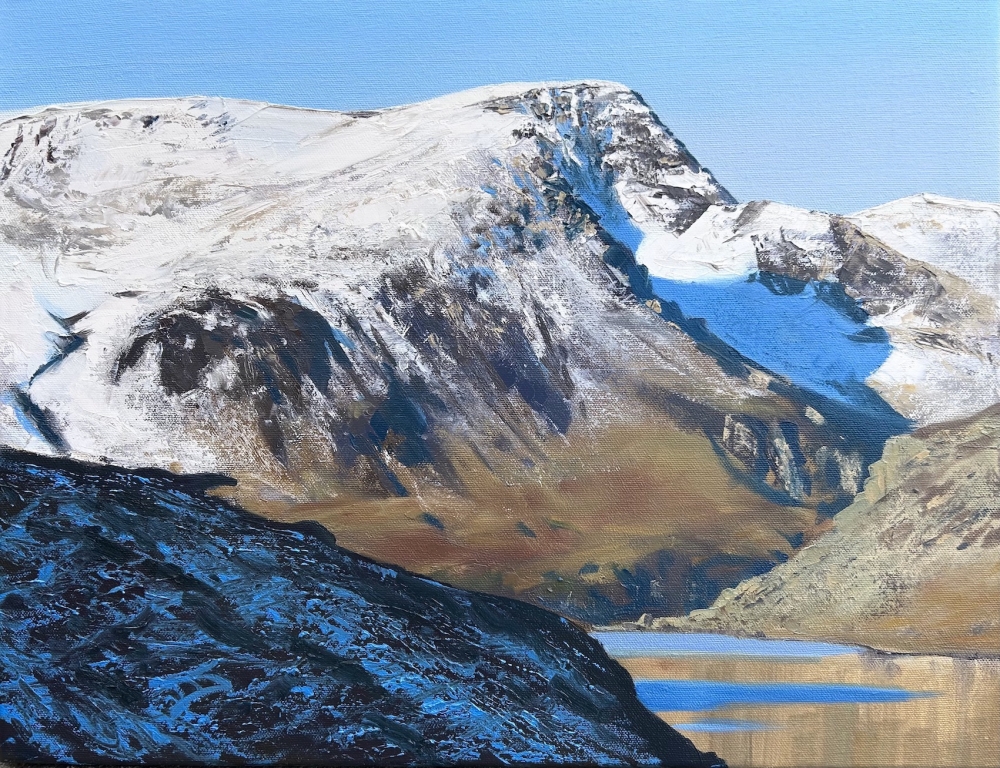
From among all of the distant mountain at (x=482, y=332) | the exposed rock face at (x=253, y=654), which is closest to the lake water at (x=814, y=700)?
the exposed rock face at (x=253, y=654)

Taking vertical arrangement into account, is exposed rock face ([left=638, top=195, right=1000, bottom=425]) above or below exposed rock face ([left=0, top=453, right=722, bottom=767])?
above

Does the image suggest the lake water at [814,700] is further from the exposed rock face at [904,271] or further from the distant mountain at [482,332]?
the exposed rock face at [904,271]

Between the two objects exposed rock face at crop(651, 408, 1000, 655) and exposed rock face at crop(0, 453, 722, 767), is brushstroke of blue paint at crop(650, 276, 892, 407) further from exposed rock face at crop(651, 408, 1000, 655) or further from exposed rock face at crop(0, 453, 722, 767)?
exposed rock face at crop(0, 453, 722, 767)

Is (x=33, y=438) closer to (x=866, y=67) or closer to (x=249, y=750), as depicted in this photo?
(x=249, y=750)

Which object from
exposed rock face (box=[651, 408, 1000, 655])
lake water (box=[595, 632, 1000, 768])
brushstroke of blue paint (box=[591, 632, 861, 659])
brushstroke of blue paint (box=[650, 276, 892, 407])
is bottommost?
lake water (box=[595, 632, 1000, 768])

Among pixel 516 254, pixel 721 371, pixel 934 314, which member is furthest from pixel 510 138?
pixel 934 314

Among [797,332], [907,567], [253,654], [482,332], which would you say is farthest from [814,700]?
[253,654]

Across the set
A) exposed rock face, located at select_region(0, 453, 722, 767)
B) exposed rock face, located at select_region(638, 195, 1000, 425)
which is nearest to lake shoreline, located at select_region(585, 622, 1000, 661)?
exposed rock face, located at select_region(0, 453, 722, 767)
